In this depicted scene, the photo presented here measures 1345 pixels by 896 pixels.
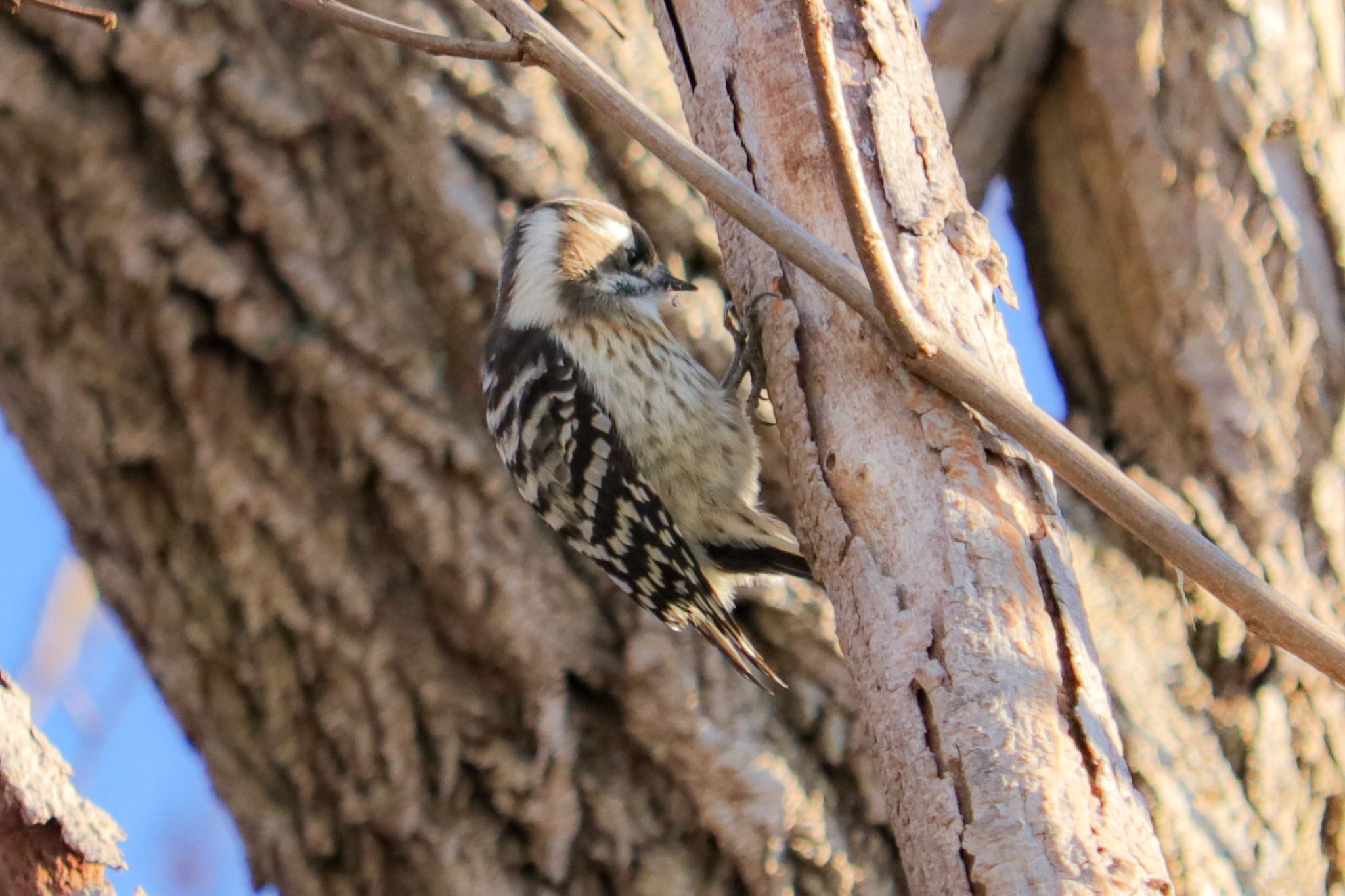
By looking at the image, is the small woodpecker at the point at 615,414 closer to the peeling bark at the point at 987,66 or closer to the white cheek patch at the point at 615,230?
the white cheek patch at the point at 615,230

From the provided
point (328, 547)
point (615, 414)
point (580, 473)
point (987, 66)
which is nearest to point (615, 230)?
point (615, 414)

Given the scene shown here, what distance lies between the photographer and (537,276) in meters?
3.12

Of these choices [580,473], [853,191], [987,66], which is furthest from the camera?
[987,66]

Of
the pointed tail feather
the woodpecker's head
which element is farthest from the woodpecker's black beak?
the pointed tail feather

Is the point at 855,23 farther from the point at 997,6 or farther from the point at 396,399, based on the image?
the point at 997,6

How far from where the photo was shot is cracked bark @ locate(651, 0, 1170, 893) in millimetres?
1446

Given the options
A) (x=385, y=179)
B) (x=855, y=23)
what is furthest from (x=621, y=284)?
(x=855, y=23)

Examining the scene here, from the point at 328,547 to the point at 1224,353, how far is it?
2.13 m

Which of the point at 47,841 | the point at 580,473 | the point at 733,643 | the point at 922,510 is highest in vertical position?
the point at 580,473

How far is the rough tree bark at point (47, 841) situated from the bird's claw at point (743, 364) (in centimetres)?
142

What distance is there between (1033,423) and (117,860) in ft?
3.47

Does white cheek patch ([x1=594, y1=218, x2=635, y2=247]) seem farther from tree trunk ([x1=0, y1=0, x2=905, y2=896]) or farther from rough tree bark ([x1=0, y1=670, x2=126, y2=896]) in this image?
rough tree bark ([x1=0, y1=670, x2=126, y2=896])

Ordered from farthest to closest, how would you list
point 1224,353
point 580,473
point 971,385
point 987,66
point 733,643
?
1. point 987,66
2. point 1224,353
3. point 580,473
4. point 733,643
5. point 971,385

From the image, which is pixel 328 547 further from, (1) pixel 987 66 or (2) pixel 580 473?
(1) pixel 987 66
